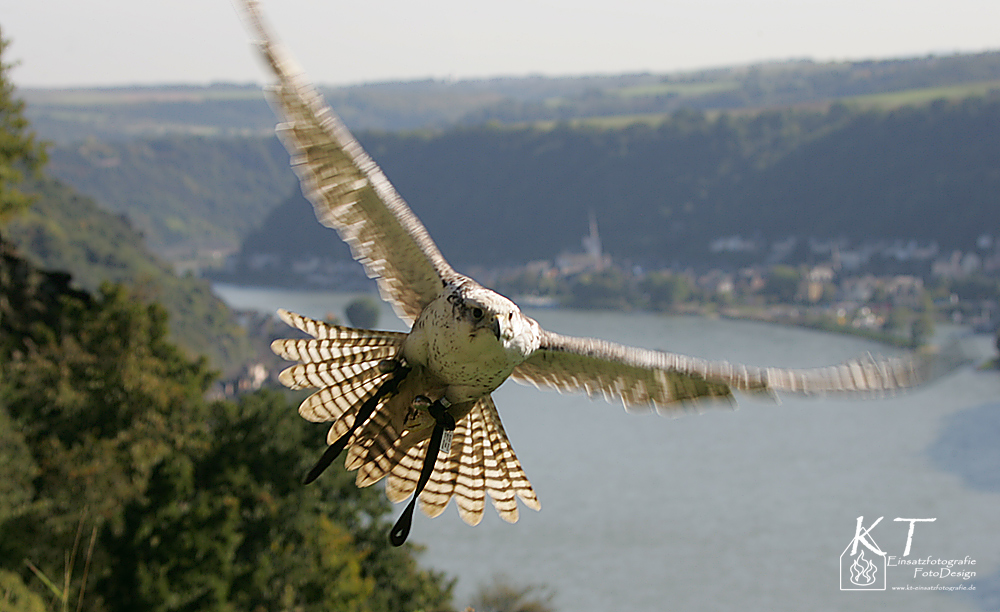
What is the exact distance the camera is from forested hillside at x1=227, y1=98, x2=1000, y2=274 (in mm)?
78438

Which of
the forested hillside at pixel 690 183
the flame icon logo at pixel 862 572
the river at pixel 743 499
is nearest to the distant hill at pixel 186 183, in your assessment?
the forested hillside at pixel 690 183

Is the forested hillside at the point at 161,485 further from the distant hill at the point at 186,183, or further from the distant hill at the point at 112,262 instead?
the distant hill at the point at 186,183

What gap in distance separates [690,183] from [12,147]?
255 feet

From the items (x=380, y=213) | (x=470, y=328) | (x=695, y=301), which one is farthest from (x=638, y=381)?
(x=695, y=301)

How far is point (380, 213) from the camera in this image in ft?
12.4

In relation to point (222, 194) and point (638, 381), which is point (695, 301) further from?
point (638, 381)

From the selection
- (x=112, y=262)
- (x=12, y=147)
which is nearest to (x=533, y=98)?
(x=112, y=262)

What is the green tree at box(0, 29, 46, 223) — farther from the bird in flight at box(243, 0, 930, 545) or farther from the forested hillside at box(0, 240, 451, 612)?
the bird in flight at box(243, 0, 930, 545)

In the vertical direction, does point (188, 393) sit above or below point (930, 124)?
above

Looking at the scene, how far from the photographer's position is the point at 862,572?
120 feet

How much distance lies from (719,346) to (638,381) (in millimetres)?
55638

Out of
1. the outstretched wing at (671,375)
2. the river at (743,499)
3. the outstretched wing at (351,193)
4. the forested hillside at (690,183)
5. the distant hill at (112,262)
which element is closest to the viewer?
the outstretched wing at (671,375)

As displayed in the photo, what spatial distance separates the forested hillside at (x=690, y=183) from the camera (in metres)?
78.4

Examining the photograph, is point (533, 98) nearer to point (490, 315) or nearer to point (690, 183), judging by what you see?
point (690, 183)
